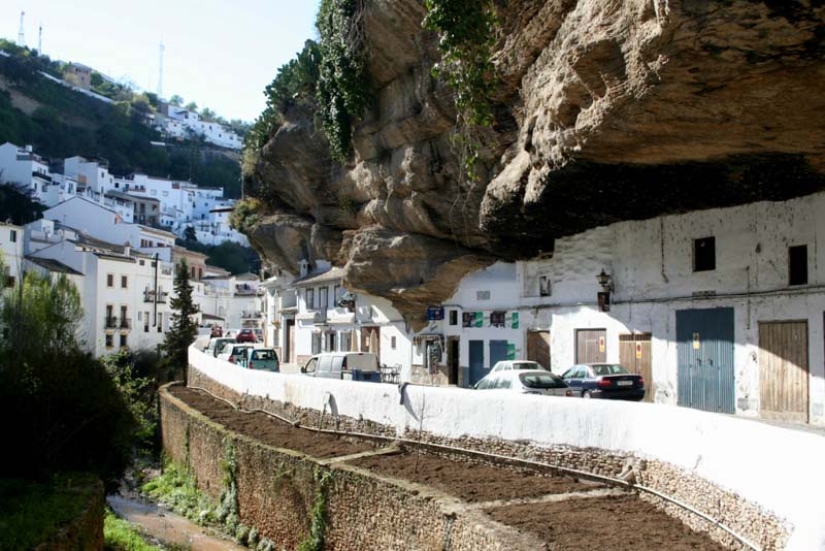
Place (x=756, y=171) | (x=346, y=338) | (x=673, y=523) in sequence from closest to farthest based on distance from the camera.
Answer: (x=673, y=523) < (x=756, y=171) < (x=346, y=338)

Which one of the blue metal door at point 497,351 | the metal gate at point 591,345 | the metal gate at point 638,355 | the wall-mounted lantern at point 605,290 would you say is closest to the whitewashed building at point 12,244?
the blue metal door at point 497,351

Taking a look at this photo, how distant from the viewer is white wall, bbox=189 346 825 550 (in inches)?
295

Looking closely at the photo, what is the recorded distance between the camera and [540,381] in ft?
63.9

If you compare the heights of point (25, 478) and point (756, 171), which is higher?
point (756, 171)

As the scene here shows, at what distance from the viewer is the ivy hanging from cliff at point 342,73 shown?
100ft

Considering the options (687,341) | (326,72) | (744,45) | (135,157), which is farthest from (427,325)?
(135,157)

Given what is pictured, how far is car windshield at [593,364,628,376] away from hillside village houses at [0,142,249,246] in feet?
227

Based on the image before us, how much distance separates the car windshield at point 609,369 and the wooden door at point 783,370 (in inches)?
141

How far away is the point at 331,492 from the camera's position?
1442 centimetres

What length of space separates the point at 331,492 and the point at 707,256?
11635mm

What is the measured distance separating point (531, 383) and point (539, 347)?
884cm

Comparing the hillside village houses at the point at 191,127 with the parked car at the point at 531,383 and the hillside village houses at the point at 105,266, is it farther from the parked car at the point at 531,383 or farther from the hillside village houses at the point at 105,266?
the parked car at the point at 531,383

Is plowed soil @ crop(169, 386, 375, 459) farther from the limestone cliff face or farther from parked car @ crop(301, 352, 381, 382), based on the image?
the limestone cliff face

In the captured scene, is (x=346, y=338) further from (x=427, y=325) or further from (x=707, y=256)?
(x=707, y=256)
